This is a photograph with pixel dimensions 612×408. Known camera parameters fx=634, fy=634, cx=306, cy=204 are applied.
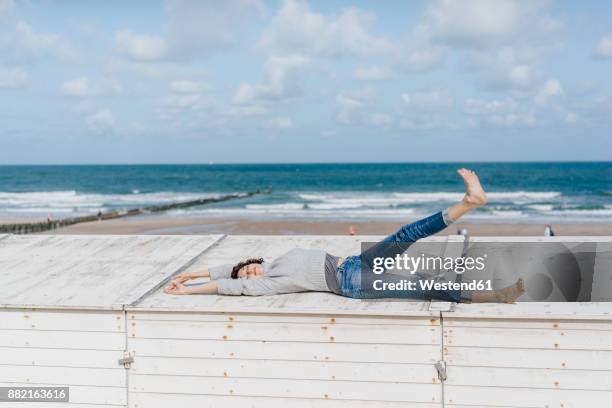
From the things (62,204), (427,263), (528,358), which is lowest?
(528,358)

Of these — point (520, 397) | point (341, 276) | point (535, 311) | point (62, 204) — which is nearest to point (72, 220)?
point (62, 204)

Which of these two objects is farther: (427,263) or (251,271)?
(427,263)

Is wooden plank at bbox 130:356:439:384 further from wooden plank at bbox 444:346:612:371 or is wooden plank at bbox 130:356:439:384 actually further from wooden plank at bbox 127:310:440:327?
wooden plank at bbox 127:310:440:327

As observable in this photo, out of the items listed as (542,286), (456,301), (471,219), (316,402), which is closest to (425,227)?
(456,301)

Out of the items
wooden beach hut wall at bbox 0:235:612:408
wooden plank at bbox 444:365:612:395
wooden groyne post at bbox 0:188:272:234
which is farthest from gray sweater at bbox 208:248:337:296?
wooden groyne post at bbox 0:188:272:234

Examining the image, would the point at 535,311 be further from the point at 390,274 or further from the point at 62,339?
the point at 62,339

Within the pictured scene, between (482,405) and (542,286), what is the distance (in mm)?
1504

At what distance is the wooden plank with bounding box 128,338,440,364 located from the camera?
5.91 metres

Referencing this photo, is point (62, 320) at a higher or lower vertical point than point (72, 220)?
lower

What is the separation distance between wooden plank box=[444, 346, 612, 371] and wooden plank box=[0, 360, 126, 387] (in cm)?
329

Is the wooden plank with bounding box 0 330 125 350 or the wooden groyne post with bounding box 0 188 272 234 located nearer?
the wooden plank with bounding box 0 330 125 350

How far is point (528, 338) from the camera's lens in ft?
18.8

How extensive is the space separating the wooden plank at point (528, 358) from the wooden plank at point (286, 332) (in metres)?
0.27

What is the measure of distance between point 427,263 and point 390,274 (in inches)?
36.4
